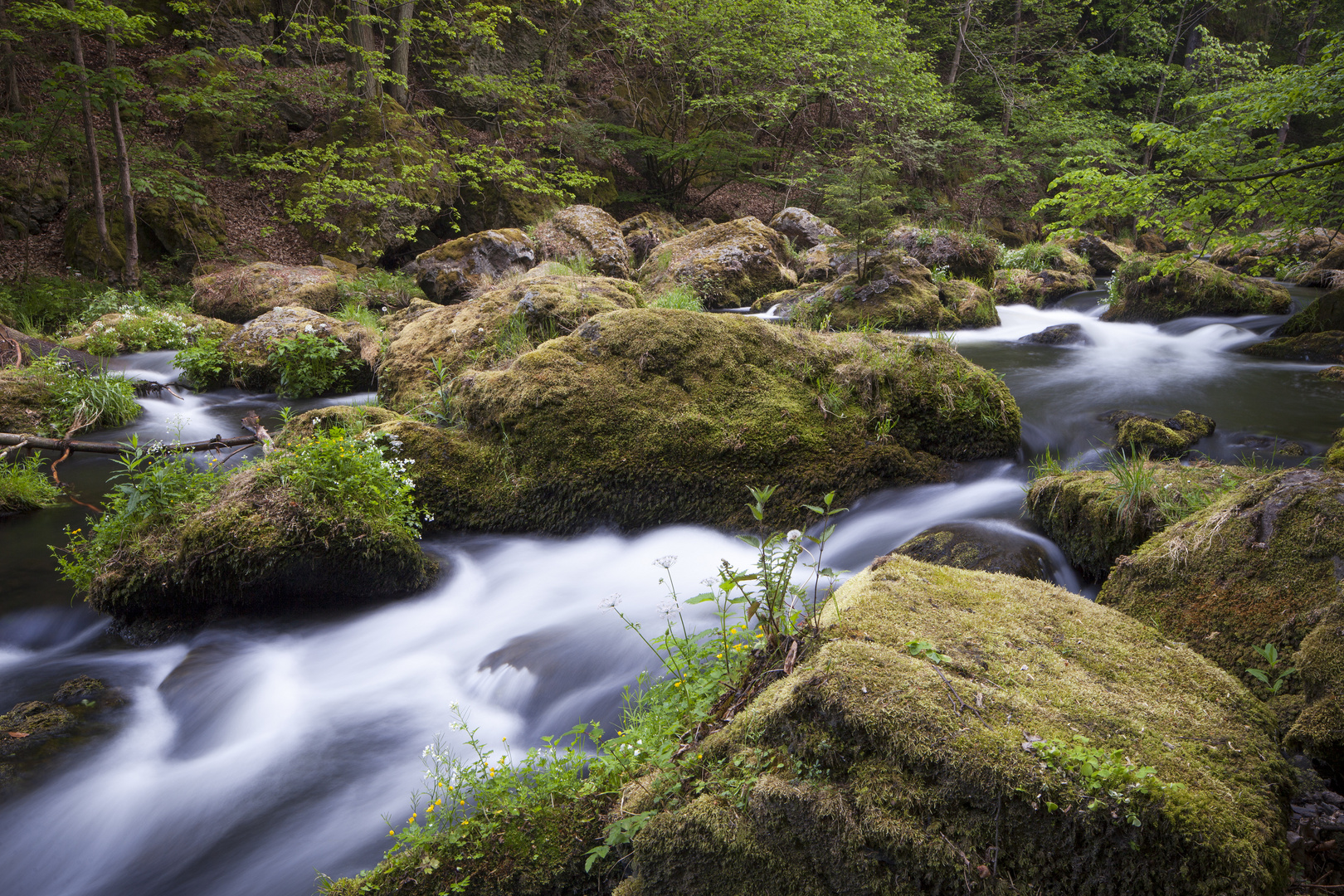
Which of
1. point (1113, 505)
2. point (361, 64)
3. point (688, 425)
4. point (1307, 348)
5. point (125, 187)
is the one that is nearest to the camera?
point (1113, 505)

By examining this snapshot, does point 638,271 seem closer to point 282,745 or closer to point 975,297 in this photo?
point 975,297

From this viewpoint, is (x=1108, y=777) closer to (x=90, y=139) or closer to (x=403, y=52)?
(x=90, y=139)

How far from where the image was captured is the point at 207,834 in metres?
3.38

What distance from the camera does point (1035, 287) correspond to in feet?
51.5

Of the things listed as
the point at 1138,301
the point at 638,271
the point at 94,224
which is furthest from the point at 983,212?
the point at 94,224

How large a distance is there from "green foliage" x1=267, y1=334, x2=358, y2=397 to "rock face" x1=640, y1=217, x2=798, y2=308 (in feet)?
21.4

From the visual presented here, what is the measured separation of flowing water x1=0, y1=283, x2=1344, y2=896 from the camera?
131 inches

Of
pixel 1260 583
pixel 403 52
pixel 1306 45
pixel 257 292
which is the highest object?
pixel 403 52

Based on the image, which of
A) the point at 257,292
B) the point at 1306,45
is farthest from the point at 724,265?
the point at 1306,45

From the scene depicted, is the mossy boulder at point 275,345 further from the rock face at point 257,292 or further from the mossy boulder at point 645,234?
the mossy boulder at point 645,234

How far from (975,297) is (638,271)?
7197 millimetres

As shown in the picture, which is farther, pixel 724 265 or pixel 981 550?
pixel 724 265

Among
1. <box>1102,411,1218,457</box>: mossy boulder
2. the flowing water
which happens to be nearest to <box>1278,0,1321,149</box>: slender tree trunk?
<box>1102,411,1218,457</box>: mossy boulder

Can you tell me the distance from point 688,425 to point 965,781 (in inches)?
156
